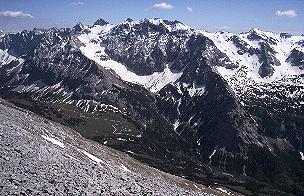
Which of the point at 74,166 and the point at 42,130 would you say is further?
the point at 42,130

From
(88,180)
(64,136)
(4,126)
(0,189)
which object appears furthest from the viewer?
(64,136)

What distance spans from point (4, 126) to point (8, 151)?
22.1 meters

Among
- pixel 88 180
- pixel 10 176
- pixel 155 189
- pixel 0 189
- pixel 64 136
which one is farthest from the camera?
pixel 64 136

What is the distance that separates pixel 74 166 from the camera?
76188mm

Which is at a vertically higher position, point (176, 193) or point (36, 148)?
point (36, 148)

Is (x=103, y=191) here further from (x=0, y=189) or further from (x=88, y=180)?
(x=0, y=189)

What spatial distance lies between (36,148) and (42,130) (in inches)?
1731

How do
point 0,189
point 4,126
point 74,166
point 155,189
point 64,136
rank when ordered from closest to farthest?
point 0,189, point 74,166, point 155,189, point 4,126, point 64,136

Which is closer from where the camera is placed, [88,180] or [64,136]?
[88,180]

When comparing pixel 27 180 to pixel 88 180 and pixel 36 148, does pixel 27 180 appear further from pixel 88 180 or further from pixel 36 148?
pixel 36 148

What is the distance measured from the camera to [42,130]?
124 m

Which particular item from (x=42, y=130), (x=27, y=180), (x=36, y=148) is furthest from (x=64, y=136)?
(x=27, y=180)

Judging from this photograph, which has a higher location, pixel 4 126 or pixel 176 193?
pixel 4 126

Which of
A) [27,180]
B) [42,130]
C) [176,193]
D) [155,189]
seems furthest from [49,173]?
[42,130]
